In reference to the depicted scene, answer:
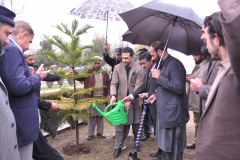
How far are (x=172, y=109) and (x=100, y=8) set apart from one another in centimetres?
268

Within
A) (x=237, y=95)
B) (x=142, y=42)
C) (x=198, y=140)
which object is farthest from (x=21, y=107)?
(x=142, y=42)

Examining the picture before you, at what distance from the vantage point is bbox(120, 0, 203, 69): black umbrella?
3292mm

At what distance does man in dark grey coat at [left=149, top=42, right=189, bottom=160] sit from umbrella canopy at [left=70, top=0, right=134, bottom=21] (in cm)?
180

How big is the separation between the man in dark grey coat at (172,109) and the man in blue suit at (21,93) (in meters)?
1.82

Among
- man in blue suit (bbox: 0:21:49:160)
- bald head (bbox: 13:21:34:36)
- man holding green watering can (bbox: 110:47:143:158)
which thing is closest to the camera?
man in blue suit (bbox: 0:21:49:160)

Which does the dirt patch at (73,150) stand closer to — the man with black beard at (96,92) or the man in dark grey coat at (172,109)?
the man with black beard at (96,92)

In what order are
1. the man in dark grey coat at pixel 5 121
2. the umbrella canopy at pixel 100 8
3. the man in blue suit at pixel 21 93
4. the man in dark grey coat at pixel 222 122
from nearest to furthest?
the man in dark grey coat at pixel 222 122
the man in dark grey coat at pixel 5 121
the man in blue suit at pixel 21 93
the umbrella canopy at pixel 100 8

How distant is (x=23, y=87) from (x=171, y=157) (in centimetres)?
245

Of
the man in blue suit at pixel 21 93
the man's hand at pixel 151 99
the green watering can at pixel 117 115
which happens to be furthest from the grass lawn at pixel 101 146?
the man in blue suit at pixel 21 93

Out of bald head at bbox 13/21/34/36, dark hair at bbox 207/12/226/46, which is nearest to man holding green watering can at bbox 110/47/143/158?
bald head at bbox 13/21/34/36

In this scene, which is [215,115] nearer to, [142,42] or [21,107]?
[21,107]

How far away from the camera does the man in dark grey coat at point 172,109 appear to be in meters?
2.68

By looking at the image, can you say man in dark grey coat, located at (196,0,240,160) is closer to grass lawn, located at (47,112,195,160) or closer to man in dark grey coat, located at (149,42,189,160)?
man in dark grey coat, located at (149,42,189,160)

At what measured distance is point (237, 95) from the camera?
1.02m
